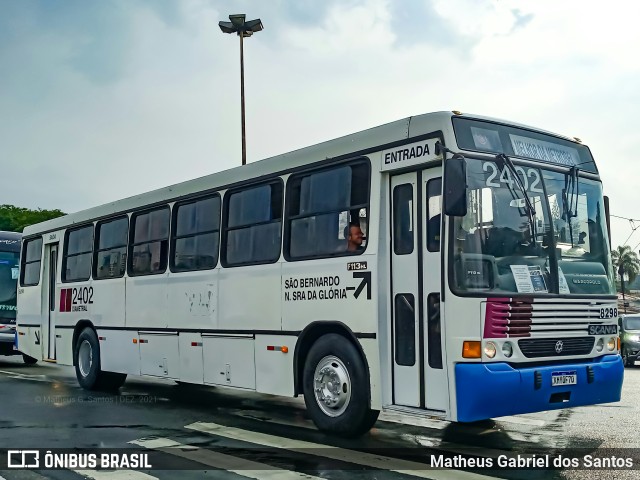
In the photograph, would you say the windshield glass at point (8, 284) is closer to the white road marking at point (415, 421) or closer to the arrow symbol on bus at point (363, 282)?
the white road marking at point (415, 421)

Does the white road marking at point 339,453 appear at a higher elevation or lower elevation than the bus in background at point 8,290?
lower

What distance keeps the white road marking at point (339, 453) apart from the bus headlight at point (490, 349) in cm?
107

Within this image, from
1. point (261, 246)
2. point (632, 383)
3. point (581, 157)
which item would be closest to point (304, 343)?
point (261, 246)

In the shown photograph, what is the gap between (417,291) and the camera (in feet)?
25.3

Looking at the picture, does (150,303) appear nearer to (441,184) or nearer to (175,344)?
(175,344)

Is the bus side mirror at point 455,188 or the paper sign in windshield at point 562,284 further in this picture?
the paper sign in windshield at point 562,284

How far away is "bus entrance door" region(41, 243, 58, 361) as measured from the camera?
15125mm

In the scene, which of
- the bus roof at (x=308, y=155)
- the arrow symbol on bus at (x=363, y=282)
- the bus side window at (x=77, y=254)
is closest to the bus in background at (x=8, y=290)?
the bus side window at (x=77, y=254)

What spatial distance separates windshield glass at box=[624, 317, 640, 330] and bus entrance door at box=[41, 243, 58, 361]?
15.1 m

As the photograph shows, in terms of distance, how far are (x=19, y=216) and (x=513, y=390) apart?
84.9 metres

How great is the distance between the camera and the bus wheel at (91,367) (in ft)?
44.1

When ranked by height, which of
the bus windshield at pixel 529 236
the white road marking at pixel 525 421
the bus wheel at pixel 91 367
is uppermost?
the bus windshield at pixel 529 236

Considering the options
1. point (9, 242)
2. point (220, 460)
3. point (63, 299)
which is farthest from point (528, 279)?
point (9, 242)

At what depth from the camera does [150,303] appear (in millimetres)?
12047
